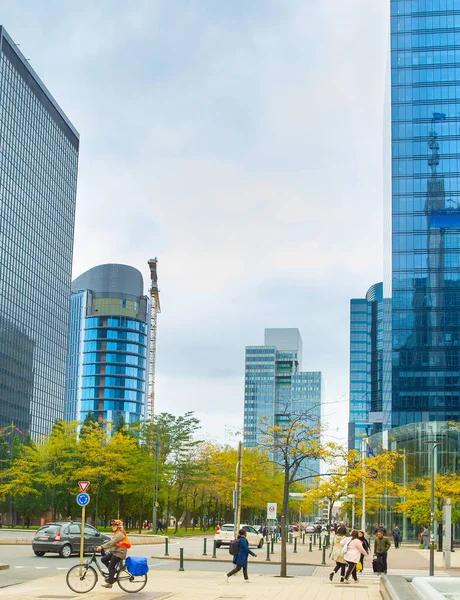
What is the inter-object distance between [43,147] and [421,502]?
121582mm

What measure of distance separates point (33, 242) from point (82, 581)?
451ft

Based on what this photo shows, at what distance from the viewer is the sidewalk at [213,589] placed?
20641 millimetres

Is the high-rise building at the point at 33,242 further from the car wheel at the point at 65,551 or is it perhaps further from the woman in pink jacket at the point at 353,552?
the woman in pink jacket at the point at 353,552

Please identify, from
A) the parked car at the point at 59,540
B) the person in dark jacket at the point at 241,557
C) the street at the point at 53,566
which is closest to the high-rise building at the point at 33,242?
the parked car at the point at 59,540

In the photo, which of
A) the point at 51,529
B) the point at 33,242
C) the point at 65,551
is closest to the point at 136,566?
the point at 65,551

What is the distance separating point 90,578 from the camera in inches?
824

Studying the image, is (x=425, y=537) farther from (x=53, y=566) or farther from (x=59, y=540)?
(x=53, y=566)

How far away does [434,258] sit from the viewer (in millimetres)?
108875

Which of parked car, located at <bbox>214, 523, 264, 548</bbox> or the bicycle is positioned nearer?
the bicycle

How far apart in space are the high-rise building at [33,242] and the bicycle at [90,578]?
121m

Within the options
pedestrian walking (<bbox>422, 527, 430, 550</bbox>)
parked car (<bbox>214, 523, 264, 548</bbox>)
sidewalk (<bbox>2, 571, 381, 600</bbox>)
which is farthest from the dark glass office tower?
sidewalk (<bbox>2, 571, 381, 600</bbox>)

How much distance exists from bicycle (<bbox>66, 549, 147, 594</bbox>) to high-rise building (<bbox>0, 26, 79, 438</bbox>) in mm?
120918

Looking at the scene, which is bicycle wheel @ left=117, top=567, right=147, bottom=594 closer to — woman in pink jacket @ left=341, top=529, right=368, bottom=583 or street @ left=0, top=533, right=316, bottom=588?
street @ left=0, top=533, right=316, bottom=588

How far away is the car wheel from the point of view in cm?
3651
